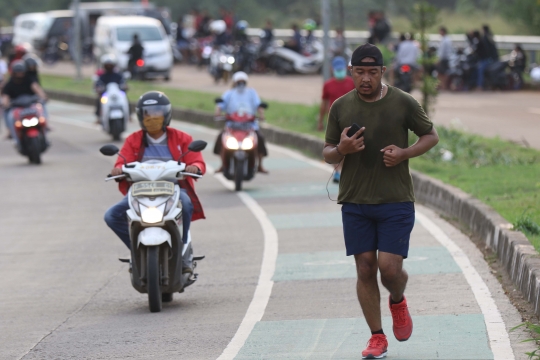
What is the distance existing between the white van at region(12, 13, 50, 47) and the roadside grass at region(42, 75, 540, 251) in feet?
112

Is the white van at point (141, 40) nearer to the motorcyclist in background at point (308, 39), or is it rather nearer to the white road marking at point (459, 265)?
the motorcyclist in background at point (308, 39)

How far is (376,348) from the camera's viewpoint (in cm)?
701

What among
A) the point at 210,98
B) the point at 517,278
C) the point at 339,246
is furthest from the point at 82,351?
the point at 210,98

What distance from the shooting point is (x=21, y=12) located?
87.7m

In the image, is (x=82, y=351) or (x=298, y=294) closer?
(x=82, y=351)

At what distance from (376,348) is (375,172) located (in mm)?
1067

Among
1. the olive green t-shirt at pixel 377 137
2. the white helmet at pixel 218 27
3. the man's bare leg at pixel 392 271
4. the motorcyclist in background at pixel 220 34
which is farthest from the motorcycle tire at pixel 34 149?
the white helmet at pixel 218 27

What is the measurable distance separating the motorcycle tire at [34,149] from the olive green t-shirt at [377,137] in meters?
14.4

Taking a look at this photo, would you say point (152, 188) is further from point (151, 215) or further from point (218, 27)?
point (218, 27)

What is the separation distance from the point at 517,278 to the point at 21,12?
270 ft

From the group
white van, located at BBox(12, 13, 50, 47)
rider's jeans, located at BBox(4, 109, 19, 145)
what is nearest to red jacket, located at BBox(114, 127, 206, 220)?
rider's jeans, located at BBox(4, 109, 19, 145)

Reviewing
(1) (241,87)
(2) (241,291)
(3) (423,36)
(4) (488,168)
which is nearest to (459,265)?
(2) (241,291)

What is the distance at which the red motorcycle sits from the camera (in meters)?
20.4

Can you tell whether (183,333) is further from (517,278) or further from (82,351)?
(517,278)
